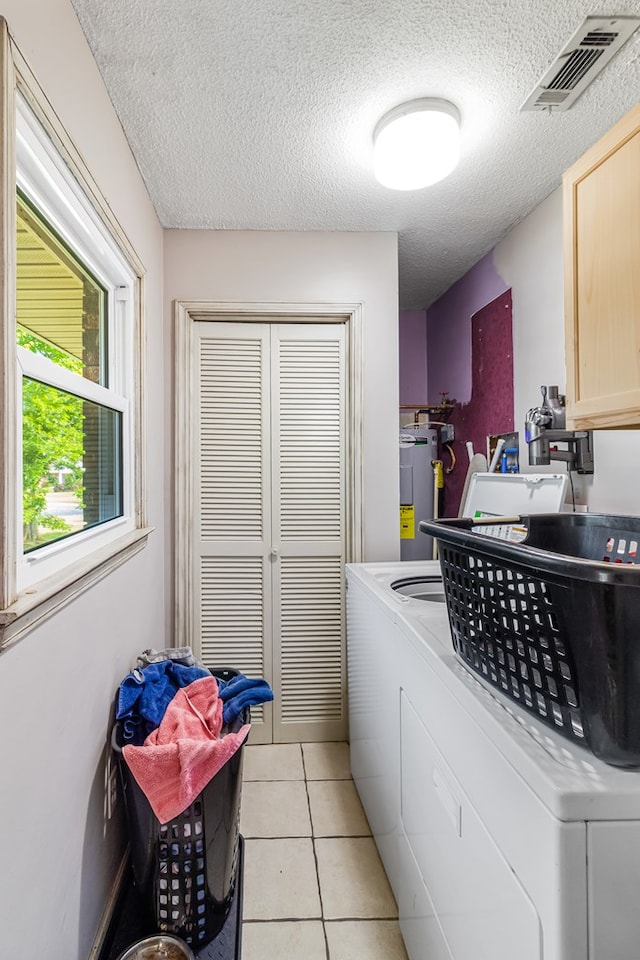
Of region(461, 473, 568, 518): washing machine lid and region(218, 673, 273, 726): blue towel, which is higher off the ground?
region(461, 473, 568, 518): washing machine lid

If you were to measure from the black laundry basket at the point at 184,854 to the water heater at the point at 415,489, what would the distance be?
1.80 m

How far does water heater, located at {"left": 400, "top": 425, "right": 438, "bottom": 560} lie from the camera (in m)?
3.00

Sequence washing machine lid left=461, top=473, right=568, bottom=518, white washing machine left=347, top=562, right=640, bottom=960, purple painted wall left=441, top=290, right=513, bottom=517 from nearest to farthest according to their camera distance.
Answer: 1. white washing machine left=347, top=562, right=640, bottom=960
2. washing machine lid left=461, top=473, right=568, bottom=518
3. purple painted wall left=441, top=290, right=513, bottom=517

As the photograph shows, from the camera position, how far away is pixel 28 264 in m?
1.21

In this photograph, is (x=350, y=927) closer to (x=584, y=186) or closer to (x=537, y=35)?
(x=584, y=186)

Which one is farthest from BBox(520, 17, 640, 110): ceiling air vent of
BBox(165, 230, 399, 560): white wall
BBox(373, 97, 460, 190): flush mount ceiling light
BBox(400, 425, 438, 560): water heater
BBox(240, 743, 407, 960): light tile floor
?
BBox(240, 743, 407, 960): light tile floor

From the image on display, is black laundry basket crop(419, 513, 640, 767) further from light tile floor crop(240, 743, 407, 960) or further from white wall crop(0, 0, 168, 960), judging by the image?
light tile floor crop(240, 743, 407, 960)

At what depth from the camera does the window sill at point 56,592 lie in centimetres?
88

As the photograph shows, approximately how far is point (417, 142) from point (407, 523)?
188 centimetres

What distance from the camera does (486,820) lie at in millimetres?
870

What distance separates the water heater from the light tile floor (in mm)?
1230

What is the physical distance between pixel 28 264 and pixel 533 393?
2.04 m

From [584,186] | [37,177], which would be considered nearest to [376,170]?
[584,186]

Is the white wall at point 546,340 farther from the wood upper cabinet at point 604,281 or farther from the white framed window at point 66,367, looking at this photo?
the white framed window at point 66,367
